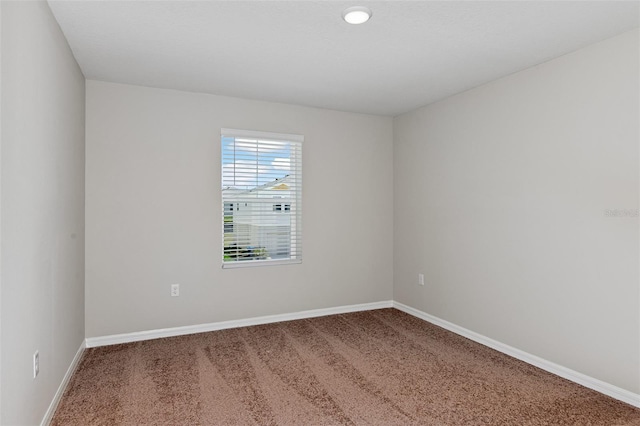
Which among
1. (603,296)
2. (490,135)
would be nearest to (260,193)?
(490,135)

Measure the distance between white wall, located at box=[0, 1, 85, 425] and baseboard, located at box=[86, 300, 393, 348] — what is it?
1.73 ft

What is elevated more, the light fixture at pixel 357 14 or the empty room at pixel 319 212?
the light fixture at pixel 357 14

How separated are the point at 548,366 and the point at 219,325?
2988 millimetres

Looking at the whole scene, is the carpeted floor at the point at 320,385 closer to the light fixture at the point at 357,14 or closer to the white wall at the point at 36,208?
the white wall at the point at 36,208

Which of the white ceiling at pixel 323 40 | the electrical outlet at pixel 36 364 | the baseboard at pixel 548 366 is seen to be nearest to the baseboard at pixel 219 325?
the baseboard at pixel 548 366

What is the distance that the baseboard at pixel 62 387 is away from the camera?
2227mm

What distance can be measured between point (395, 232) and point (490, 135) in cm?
175

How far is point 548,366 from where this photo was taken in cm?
298

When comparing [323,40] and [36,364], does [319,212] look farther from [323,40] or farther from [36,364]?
[36,364]

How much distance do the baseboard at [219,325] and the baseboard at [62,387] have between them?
0.70 feet

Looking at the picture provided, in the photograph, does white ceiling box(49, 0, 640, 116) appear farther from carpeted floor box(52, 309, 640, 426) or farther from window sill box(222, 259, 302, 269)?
carpeted floor box(52, 309, 640, 426)

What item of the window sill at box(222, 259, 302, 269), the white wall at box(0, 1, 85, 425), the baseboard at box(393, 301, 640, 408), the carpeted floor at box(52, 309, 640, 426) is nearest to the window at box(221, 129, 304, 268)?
the window sill at box(222, 259, 302, 269)

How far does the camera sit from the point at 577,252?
2791mm

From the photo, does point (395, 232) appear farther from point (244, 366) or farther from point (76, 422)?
point (76, 422)
